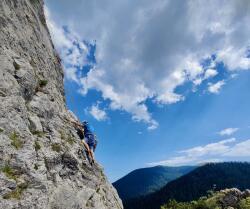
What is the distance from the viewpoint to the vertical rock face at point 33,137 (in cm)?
1430

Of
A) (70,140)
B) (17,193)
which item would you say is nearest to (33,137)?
(70,140)

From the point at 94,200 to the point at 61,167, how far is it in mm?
3057

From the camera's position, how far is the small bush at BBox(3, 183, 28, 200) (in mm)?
12992

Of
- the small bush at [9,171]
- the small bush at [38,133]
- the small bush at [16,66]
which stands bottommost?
the small bush at [9,171]

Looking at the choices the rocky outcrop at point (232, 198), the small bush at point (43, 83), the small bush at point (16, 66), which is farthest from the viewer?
the rocky outcrop at point (232, 198)

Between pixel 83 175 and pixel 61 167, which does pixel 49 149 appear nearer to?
pixel 61 167

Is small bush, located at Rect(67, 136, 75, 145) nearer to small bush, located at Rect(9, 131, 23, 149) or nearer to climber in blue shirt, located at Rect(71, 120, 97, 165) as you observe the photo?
climber in blue shirt, located at Rect(71, 120, 97, 165)

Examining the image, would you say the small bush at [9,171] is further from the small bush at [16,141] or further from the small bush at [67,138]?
the small bush at [67,138]

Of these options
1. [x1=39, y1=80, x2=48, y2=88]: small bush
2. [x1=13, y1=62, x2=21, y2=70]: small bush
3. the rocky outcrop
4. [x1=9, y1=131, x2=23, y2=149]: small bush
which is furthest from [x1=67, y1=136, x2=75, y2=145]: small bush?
the rocky outcrop

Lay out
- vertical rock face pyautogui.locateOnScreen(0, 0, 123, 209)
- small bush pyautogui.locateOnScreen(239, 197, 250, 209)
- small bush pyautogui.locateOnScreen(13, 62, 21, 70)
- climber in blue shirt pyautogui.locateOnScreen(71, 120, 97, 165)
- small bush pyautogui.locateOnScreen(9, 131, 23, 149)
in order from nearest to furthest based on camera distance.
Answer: vertical rock face pyautogui.locateOnScreen(0, 0, 123, 209)
small bush pyautogui.locateOnScreen(9, 131, 23, 149)
small bush pyautogui.locateOnScreen(13, 62, 21, 70)
climber in blue shirt pyautogui.locateOnScreen(71, 120, 97, 165)
small bush pyautogui.locateOnScreen(239, 197, 250, 209)

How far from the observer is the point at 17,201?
1307cm

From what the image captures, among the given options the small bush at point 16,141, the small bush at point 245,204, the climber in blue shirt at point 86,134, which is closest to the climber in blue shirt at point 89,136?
the climber in blue shirt at point 86,134

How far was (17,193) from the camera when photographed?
13477 millimetres

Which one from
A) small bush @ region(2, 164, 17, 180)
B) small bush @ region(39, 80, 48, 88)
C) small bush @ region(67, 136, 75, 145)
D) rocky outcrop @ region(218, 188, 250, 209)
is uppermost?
rocky outcrop @ region(218, 188, 250, 209)
